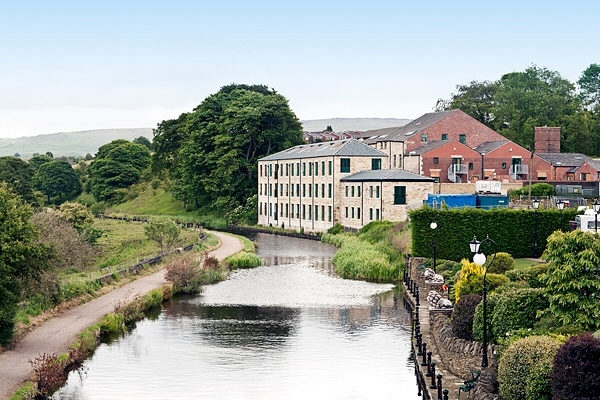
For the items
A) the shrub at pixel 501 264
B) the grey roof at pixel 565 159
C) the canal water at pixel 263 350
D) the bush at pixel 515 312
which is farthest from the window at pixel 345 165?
the bush at pixel 515 312

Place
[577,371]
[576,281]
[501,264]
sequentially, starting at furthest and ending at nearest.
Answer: [501,264]
[576,281]
[577,371]

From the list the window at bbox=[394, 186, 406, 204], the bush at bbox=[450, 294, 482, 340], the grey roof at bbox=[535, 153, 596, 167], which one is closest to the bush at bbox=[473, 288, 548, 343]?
the bush at bbox=[450, 294, 482, 340]

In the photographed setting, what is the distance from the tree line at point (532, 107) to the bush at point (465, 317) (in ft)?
247

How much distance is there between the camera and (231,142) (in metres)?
101

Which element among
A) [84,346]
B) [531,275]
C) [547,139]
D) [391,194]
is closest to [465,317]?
[531,275]

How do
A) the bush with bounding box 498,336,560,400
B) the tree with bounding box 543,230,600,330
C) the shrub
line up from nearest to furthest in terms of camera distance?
the bush with bounding box 498,336,560,400 < the tree with bounding box 543,230,600,330 < the shrub

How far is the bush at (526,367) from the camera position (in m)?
18.8

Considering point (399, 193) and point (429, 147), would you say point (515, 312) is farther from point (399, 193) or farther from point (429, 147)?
point (429, 147)

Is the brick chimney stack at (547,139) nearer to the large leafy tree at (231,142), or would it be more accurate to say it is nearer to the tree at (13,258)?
the large leafy tree at (231,142)

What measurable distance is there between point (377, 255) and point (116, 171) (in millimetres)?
82972

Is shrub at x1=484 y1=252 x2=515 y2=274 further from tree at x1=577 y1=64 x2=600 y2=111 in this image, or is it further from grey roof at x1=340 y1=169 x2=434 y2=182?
tree at x1=577 y1=64 x2=600 y2=111

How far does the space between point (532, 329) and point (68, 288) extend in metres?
21.2

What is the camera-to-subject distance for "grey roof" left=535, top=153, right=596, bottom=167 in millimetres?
83000

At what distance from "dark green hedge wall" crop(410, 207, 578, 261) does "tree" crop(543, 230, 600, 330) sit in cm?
2584
